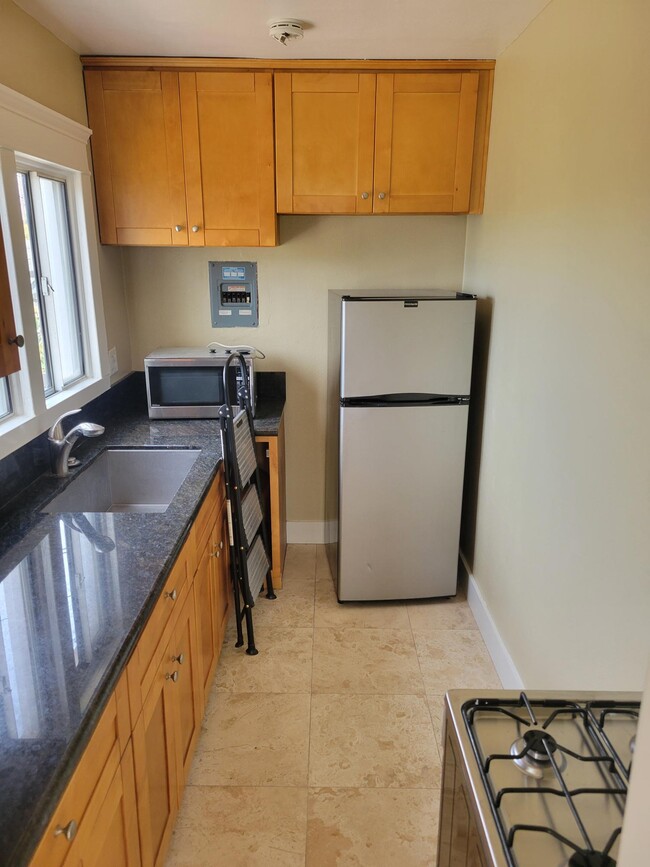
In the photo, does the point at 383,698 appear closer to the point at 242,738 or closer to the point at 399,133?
the point at 242,738

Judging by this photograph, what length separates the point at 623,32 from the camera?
1.51 metres

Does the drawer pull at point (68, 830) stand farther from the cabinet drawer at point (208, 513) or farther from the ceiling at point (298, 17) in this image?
the ceiling at point (298, 17)

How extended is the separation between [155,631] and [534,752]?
922 millimetres

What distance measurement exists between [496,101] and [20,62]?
5.94 ft

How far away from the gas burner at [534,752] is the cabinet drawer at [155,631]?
2.59ft

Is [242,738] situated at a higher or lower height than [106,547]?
lower

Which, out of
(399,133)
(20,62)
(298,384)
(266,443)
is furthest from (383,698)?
(20,62)

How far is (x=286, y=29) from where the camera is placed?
2.18 metres

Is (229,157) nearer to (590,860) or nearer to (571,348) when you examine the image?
(571,348)

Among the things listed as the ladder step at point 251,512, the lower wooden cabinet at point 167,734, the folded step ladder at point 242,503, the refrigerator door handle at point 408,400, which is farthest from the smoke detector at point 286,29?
the lower wooden cabinet at point 167,734

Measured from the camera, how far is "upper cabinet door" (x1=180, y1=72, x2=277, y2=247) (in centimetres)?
261

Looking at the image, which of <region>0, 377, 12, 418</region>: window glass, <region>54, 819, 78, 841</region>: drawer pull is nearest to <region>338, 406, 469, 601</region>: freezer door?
<region>0, 377, 12, 418</region>: window glass

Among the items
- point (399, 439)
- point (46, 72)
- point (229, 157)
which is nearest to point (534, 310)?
point (399, 439)

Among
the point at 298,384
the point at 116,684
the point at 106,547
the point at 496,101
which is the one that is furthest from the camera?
the point at 298,384
